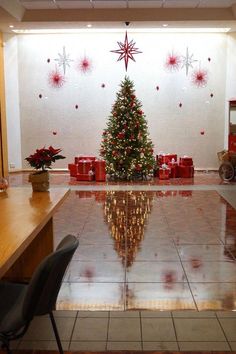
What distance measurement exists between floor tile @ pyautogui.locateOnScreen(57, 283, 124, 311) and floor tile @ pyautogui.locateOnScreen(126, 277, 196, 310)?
0.09 metres

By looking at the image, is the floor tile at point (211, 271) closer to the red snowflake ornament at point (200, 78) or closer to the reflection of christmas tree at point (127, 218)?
the reflection of christmas tree at point (127, 218)

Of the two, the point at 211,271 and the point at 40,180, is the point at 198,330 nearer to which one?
the point at 211,271

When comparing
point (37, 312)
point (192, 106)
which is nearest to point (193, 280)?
point (37, 312)

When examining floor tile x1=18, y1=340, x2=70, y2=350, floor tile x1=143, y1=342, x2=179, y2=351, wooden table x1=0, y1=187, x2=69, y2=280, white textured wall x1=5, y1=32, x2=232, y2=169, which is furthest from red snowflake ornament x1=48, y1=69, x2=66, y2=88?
floor tile x1=143, y1=342, x2=179, y2=351

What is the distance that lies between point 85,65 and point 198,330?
30.6 ft

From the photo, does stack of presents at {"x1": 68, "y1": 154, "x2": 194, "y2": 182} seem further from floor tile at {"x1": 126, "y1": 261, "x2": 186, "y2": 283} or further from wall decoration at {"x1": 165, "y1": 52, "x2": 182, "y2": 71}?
floor tile at {"x1": 126, "y1": 261, "x2": 186, "y2": 283}

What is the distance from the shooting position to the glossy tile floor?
9.93 feet

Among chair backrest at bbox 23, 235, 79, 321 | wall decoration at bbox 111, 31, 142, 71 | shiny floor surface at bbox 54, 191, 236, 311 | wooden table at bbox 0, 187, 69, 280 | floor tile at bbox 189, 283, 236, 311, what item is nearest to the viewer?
chair backrest at bbox 23, 235, 79, 321

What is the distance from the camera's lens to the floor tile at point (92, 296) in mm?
3508

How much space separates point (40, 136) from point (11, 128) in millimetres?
782

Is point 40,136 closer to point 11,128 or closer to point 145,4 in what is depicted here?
point 11,128

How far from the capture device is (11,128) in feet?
37.5

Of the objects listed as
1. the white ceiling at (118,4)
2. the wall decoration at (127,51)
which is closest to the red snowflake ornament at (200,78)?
the wall decoration at (127,51)

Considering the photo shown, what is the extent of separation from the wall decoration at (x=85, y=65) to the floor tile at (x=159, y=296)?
8345mm
